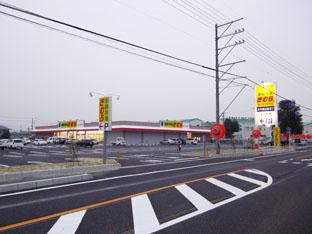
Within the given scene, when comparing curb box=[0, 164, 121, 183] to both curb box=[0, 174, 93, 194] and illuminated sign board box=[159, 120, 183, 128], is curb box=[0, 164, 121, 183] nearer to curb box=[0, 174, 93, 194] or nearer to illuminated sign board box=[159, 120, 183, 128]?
curb box=[0, 174, 93, 194]

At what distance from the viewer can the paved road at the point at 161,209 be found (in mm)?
5102

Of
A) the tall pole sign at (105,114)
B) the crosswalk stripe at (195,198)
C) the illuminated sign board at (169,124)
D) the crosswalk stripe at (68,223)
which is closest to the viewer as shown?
the crosswalk stripe at (68,223)

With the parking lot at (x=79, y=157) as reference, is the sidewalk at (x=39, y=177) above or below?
above

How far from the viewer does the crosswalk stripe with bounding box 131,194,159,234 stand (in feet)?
16.7

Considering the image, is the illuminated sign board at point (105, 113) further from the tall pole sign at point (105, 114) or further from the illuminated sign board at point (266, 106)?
the illuminated sign board at point (266, 106)

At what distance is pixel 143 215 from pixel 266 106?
4741 centimetres

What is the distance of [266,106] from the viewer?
4834cm

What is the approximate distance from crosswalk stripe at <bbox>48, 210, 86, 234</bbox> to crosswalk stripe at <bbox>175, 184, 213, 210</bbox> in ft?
9.31

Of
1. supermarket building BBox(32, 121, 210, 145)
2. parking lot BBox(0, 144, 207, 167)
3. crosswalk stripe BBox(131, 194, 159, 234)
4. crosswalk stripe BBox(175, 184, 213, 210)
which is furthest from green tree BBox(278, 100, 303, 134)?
crosswalk stripe BBox(131, 194, 159, 234)

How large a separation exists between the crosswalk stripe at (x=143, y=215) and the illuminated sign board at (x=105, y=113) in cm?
889

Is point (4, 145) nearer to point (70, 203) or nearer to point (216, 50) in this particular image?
point (216, 50)

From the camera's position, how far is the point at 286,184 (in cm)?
992

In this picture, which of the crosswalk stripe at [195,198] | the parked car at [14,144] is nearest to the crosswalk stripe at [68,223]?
the crosswalk stripe at [195,198]

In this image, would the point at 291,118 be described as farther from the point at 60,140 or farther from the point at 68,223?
the point at 68,223
